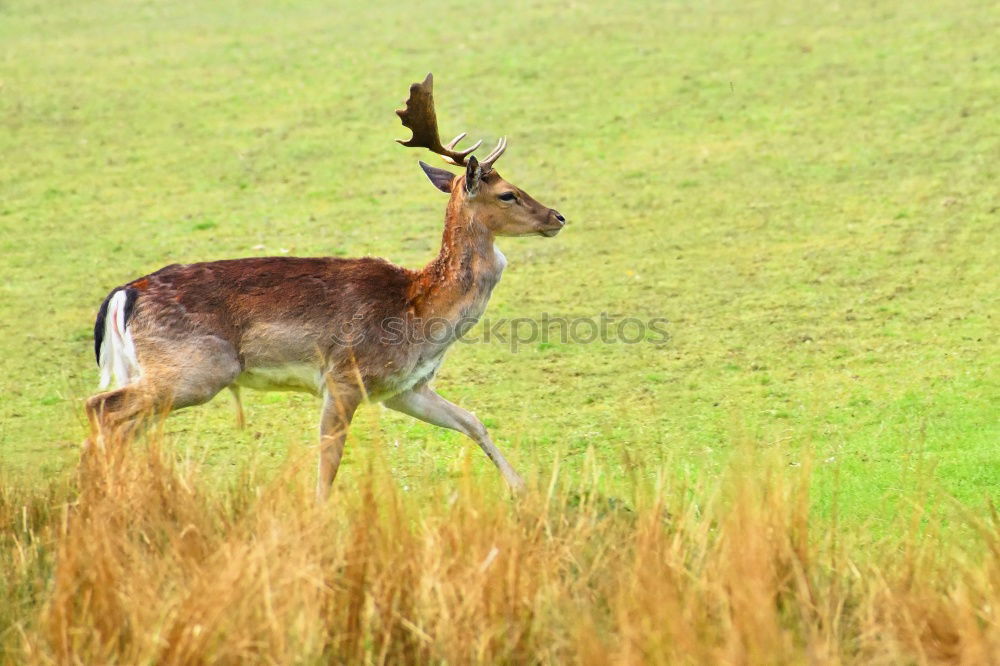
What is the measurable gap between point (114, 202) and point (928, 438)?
26.4 ft

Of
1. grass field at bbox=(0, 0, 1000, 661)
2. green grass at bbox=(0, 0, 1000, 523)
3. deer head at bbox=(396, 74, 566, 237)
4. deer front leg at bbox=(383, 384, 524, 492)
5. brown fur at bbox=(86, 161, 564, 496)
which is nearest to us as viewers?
brown fur at bbox=(86, 161, 564, 496)

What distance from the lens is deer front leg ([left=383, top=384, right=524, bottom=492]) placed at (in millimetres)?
7211

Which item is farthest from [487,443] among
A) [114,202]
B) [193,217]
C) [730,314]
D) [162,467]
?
[114,202]

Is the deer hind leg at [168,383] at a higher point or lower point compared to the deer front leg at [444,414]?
higher

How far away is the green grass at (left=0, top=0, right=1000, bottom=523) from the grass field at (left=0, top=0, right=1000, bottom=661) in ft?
0.11

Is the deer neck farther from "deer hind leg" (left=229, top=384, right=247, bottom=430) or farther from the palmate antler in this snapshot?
"deer hind leg" (left=229, top=384, right=247, bottom=430)

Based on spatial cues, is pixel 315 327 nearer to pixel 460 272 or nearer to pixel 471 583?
pixel 460 272

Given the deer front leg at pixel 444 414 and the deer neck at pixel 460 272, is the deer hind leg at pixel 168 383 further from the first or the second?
the deer neck at pixel 460 272

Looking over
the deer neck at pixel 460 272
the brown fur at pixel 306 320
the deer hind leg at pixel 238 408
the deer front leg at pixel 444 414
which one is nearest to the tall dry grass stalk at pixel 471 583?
the brown fur at pixel 306 320

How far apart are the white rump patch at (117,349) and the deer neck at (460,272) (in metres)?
1.43

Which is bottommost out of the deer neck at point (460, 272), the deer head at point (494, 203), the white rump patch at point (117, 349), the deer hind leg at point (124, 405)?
the deer hind leg at point (124, 405)

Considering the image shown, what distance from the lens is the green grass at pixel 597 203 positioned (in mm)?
8164

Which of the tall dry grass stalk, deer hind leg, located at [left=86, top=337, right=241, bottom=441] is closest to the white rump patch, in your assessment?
deer hind leg, located at [left=86, top=337, right=241, bottom=441]

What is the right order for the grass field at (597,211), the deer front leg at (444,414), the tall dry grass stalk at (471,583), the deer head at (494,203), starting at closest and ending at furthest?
1. the tall dry grass stalk at (471,583)
2. the deer front leg at (444,414)
3. the deer head at (494,203)
4. the grass field at (597,211)
